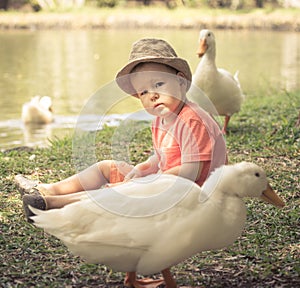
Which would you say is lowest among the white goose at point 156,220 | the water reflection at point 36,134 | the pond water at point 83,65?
the pond water at point 83,65

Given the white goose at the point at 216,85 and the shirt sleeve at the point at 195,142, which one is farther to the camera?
the white goose at the point at 216,85

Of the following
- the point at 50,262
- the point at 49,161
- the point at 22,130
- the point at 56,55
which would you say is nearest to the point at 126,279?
the point at 50,262

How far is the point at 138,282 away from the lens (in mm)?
2576

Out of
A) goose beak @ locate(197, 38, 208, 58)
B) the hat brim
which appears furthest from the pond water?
goose beak @ locate(197, 38, 208, 58)

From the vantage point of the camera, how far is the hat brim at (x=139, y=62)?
2.92 m

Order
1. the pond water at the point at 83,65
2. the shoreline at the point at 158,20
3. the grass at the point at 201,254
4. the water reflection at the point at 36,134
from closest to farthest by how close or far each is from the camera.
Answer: the grass at the point at 201,254 < the water reflection at the point at 36,134 < the pond water at the point at 83,65 < the shoreline at the point at 158,20

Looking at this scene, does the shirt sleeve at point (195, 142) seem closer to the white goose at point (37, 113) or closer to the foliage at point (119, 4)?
the white goose at point (37, 113)

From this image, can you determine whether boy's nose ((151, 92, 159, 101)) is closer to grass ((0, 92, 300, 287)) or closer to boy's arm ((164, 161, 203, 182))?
boy's arm ((164, 161, 203, 182))

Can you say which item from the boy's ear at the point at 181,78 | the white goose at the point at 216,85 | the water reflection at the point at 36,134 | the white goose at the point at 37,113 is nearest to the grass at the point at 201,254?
the boy's ear at the point at 181,78

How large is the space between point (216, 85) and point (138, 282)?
343cm

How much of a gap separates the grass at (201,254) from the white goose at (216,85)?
0.93 metres

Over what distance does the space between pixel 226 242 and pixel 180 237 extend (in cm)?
22

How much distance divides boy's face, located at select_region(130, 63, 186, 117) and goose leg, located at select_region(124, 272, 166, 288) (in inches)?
31.8

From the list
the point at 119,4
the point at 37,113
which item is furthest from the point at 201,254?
the point at 119,4
